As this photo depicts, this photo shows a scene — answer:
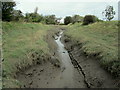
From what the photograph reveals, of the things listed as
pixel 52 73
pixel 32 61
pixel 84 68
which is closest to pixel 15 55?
pixel 32 61

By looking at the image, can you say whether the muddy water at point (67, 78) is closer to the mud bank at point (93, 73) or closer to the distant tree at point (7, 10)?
the mud bank at point (93, 73)

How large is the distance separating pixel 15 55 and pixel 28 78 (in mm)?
2540

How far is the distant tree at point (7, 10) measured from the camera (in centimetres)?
2258

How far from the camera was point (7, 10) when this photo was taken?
23.1 meters

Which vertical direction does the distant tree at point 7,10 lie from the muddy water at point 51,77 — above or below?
above

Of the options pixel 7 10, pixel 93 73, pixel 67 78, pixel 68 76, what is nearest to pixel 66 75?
pixel 68 76

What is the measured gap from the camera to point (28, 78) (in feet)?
31.0

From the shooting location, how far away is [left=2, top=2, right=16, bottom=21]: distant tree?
74.1 feet

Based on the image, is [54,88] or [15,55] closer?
[54,88]

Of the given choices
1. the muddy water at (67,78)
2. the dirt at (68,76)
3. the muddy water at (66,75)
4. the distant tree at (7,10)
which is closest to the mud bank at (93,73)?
the dirt at (68,76)

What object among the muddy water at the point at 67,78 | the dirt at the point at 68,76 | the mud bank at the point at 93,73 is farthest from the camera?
the muddy water at the point at 67,78

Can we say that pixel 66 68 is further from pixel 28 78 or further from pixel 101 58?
pixel 28 78

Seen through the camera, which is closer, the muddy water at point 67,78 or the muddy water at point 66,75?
the muddy water at point 67,78

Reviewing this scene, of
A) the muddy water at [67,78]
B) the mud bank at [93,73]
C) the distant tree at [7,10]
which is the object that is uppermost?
the distant tree at [7,10]
